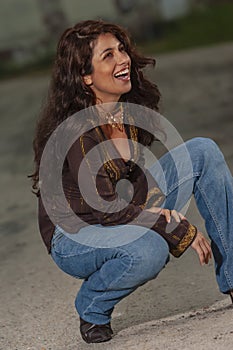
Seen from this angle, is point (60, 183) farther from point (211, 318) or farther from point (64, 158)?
point (211, 318)

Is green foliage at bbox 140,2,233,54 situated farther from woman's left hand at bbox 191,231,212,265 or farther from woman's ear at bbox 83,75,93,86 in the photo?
woman's left hand at bbox 191,231,212,265

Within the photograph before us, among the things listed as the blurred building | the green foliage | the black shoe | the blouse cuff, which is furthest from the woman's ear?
the blurred building

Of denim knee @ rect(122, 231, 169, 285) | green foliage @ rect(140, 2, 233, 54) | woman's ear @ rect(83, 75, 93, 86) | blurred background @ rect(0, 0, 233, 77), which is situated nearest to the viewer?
denim knee @ rect(122, 231, 169, 285)

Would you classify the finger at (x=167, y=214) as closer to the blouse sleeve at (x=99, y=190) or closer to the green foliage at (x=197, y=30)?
the blouse sleeve at (x=99, y=190)

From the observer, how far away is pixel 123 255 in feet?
9.70

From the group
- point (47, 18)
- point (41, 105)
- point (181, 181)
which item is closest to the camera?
point (181, 181)

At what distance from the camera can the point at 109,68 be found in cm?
319

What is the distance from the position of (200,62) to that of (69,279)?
5.30 m

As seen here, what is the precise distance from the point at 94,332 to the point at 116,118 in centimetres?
76

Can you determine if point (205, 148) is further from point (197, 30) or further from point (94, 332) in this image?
point (197, 30)

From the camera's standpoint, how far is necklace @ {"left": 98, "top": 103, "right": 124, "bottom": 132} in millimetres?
3199

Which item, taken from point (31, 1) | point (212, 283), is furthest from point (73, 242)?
point (31, 1)

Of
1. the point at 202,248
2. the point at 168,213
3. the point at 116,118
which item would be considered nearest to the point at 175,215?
the point at 168,213

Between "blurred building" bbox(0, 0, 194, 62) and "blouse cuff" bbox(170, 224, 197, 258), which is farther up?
"blouse cuff" bbox(170, 224, 197, 258)
